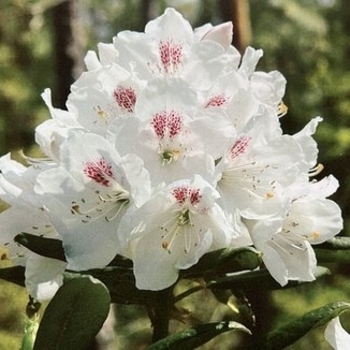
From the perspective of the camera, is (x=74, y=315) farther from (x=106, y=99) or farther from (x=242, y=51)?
(x=242, y=51)

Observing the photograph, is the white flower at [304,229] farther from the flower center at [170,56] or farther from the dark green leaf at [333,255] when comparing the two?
the flower center at [170,56]

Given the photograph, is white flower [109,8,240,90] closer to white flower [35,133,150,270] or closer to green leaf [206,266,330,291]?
white flower [35,133,150,270]

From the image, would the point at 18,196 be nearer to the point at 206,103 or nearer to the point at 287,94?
the point at 206,103

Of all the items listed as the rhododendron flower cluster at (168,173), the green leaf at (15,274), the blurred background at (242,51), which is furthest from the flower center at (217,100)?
the blurred background at (242,51)

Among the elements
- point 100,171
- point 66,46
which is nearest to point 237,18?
point 66,46

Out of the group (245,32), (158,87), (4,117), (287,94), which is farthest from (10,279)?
(4,117)
